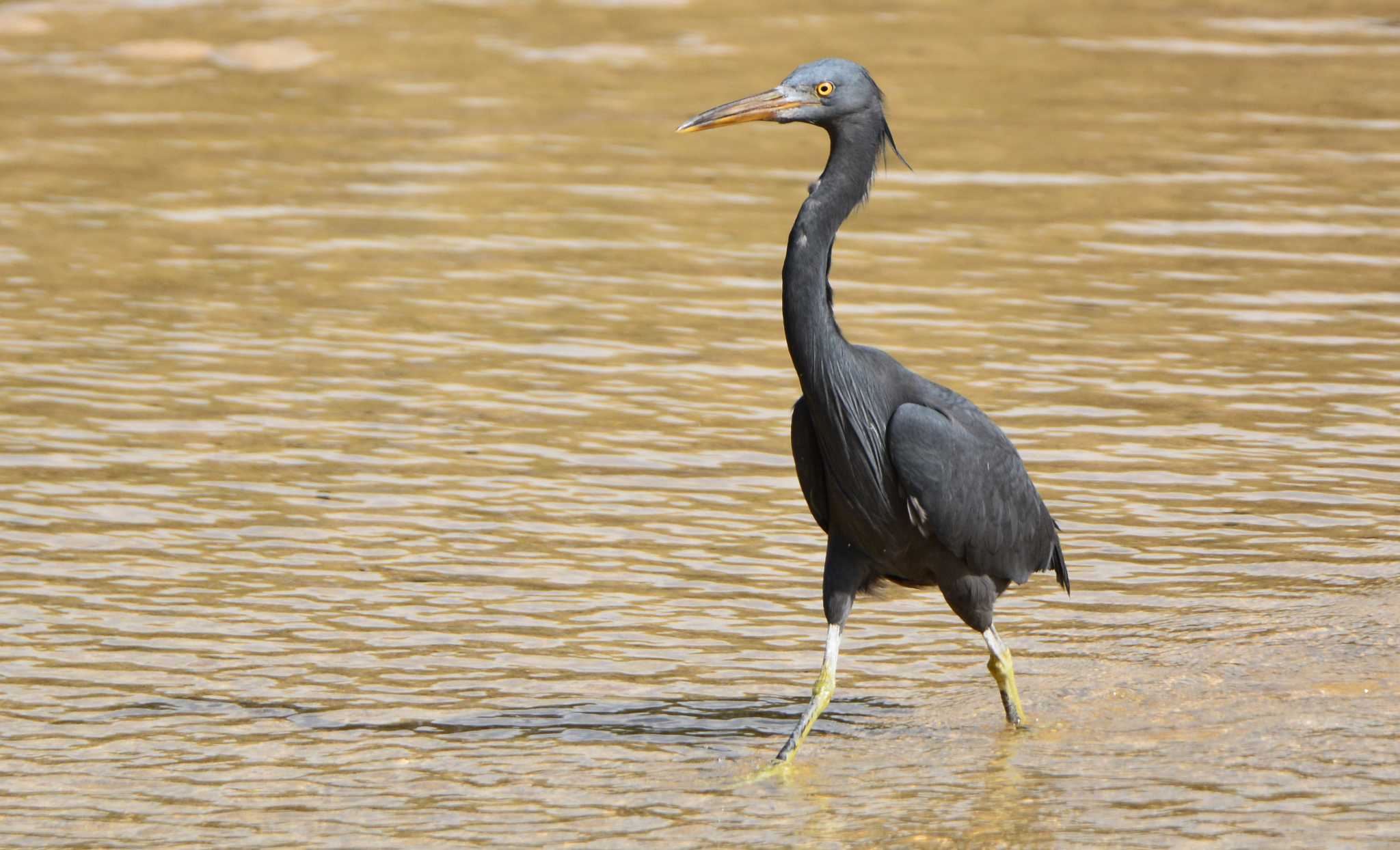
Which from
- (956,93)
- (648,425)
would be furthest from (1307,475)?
(956,93)

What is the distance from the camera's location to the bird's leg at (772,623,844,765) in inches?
248

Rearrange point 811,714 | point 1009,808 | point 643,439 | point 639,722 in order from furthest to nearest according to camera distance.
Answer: point 643,439, point 639,722, point 811,714, point 1009,808

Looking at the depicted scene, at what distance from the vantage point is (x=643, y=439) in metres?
9.62

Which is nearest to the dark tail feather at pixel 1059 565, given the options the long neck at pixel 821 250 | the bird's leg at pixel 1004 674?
the bird's leg at pixel 1004 674

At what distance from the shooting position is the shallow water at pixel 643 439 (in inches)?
246

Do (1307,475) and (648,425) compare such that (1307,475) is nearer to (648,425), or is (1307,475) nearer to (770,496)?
(770,496)

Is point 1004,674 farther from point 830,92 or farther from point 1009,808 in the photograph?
point 830,92

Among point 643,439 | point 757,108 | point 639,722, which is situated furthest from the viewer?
point 643,439

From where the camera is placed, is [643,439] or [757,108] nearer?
[757,108]

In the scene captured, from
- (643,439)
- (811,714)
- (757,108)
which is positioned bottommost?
(811,714)

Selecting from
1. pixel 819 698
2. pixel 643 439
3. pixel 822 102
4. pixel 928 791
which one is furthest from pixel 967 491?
pixel 643 439

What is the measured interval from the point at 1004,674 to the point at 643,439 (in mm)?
3436

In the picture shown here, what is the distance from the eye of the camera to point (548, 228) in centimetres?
1323

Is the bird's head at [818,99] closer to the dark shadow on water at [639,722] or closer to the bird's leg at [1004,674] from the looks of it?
the bird's leg at [1004,674]
